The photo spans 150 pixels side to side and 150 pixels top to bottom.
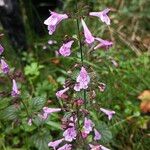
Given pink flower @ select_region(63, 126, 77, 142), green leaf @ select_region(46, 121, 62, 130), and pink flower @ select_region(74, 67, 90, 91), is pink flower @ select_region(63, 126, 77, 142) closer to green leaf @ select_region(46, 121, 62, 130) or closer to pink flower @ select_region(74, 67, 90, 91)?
pink flower @ select_region(74, 67, 90, 91)

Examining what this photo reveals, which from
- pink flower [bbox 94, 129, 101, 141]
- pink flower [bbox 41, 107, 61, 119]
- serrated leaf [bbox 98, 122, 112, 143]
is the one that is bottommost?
serrated leaf [bbox 98, 122, 112, 143]

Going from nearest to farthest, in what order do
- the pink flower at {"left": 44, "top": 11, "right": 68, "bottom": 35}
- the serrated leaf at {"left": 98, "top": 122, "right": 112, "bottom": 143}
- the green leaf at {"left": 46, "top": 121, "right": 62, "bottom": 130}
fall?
1. the pink flower at {"left": 44, "top": 11, "right": 68, "bottom": 35}
2. the serrated leaf at {"left": 98, "top": 122, "right": 112, "bottom": 143}
3. the green leaf at {"left": 46, "top": 121, "right": 62, "bottom": 130}

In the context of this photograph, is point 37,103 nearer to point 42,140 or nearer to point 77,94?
point 42,140

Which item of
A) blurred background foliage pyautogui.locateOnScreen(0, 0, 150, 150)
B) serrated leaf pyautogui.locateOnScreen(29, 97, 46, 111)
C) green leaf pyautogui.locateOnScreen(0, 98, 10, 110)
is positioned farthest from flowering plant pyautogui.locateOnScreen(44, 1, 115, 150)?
green leaf pyautogui.locateOnScreen(0, 98, 10, 110)

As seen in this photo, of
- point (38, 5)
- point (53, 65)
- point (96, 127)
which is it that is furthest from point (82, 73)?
point (38, 5)

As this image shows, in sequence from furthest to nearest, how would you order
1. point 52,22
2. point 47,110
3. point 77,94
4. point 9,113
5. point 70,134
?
point 9,113, point 47,110, point 77,94, point 70,134, point 52,22

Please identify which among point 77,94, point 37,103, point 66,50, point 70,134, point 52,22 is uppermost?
point 52,22

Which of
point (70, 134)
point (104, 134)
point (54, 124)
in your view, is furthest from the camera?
point (54, 124)

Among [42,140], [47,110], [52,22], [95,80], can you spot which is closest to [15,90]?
[47,110]
